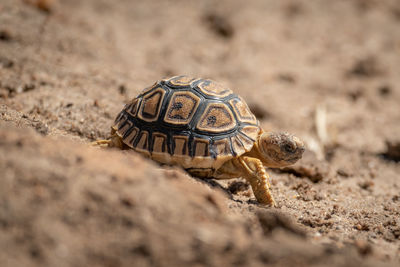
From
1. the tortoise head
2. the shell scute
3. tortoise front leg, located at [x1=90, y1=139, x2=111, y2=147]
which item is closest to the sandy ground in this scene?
tortoise front leg, located at [x1=90, y1=139, x2=111, y2=147]

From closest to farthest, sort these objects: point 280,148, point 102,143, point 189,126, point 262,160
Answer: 1. point 189,126
2. point 280,148
3. point 262,160
4. point 102,143

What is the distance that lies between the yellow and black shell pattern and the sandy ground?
Result: 266mm

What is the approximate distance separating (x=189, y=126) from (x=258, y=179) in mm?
908

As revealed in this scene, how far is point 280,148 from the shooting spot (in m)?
4.04

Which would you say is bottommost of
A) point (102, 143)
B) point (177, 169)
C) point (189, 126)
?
point (102, 143)

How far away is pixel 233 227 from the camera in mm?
2627

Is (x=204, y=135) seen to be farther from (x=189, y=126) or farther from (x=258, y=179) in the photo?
(x=258, y=179)

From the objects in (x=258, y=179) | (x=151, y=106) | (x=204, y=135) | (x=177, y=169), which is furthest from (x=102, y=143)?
(x=258, y=179)

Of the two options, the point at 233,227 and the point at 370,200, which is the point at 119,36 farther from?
the point at 233,227

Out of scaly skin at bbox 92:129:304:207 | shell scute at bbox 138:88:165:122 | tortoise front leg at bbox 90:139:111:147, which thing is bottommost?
tortoise front leg at bbox 90:139:111:147

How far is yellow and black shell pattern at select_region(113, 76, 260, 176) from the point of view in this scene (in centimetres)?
379

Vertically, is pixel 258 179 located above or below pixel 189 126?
below

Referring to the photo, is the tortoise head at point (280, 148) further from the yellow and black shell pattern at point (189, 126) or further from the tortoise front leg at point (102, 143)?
the tortoise front leg at point (102, 143)

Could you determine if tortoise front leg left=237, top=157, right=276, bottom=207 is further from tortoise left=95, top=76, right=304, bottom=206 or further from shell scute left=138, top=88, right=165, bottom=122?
shell scute left=138, top=88, right=165, bottom=122
